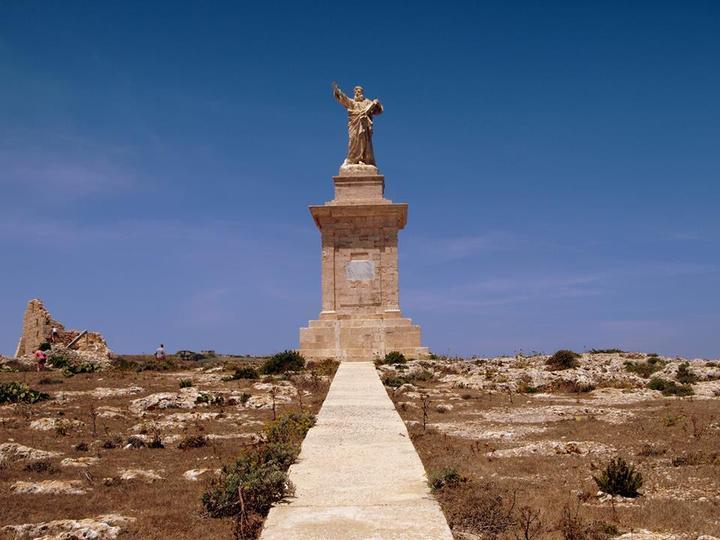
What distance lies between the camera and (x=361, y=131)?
1170 inches

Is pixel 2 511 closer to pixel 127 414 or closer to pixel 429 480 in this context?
pixel 429 480

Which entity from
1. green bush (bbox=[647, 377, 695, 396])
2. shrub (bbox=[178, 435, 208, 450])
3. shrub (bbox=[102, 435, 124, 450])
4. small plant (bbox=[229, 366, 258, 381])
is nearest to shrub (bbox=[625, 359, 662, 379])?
green bush (bbox=[647, 377, 695, 396])

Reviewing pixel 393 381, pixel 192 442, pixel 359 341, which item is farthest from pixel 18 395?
pixel 359 341

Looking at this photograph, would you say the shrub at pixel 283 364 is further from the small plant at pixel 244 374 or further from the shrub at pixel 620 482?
the shrub at pixel 620 482

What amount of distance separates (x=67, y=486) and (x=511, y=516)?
5.15 m

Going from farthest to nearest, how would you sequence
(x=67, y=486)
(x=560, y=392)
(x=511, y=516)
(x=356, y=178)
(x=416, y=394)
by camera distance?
(x=356, y=178), (x=560, y=392), (x=416, y=394), (x=67, y=486), (x=511, y=516)

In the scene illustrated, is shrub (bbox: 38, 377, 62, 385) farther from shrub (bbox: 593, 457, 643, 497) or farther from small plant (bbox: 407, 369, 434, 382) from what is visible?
shrub (bbox: 593, 457, 643, 497)

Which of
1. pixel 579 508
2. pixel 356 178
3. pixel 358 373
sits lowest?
pixel 579 508

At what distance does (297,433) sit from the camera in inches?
418

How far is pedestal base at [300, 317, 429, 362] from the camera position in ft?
85.7

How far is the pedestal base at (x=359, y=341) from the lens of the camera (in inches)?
1029

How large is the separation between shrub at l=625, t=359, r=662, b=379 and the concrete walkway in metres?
13.2

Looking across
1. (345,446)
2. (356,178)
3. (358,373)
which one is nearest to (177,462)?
(345,446)

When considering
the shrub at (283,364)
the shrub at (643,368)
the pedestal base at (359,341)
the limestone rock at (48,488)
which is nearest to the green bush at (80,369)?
the shrub at (283,364)
